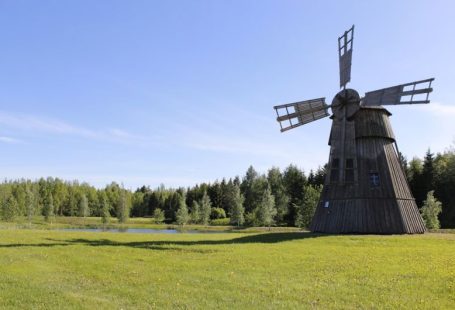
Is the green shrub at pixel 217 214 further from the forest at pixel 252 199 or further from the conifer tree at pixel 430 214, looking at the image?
the conifer tree at pixel 430 214

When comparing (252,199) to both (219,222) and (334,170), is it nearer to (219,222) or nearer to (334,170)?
(219,222)

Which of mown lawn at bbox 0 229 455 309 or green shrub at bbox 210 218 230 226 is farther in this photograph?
green shrub at bbox 210 218 230 226

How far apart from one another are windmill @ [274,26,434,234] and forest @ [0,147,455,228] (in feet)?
74.7

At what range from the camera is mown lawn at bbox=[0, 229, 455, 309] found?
12.8 meters

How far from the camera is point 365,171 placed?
35.0 m

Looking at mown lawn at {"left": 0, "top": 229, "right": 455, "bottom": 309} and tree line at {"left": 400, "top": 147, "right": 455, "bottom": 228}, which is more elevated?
tree line at {"left": 400, "top": 147, "right": 455, "bottom": 228}

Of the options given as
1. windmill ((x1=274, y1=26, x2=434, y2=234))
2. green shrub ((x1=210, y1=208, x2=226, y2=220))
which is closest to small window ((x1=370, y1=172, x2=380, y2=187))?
windmill ((x1=274, y1=26, x2=434, y2=234))

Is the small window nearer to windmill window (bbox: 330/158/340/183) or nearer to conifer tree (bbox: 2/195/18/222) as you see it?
windmill window (bbox: 330/158/340/183)

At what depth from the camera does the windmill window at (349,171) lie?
35.3 metres

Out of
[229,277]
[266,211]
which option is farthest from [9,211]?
[229,277]

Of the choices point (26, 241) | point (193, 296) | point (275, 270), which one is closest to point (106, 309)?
point (193, 296)

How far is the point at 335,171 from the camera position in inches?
1431

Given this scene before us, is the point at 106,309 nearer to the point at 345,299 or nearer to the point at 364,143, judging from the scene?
the point at 345,299

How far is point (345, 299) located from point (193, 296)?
15.0 feet
